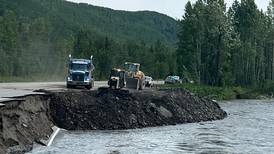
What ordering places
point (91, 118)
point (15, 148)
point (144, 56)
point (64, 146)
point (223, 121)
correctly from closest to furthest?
point (15, 148) < point (64, 146) < point (91, 118) < point (223, 121) < point (144, 56)

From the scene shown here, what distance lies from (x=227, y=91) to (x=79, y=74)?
42.6 meters

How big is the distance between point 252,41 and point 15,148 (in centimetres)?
9313

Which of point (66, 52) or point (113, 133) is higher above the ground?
point (66, 52)

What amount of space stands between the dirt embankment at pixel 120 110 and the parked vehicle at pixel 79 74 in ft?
24.3

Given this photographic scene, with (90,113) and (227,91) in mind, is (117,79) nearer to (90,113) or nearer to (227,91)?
(90,113)

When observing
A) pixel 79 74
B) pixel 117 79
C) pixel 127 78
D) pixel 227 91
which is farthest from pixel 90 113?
pixel 227 91

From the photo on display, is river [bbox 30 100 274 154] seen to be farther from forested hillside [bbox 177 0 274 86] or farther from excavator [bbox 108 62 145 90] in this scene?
forested hillside [bbox 177 0 274 86]

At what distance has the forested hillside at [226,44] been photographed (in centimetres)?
9875

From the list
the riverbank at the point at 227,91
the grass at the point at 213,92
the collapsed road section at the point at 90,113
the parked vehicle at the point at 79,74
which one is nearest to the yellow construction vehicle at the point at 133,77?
the parked vehicle at the point at 79,74

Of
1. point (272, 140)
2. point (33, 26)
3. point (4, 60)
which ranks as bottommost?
point (272, 140)

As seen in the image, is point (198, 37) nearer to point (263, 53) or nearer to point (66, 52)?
point (263, 53)

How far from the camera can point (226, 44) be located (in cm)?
9788

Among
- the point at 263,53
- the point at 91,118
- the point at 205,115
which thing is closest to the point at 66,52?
the point at 263,53

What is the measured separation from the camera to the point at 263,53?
11469 cm
